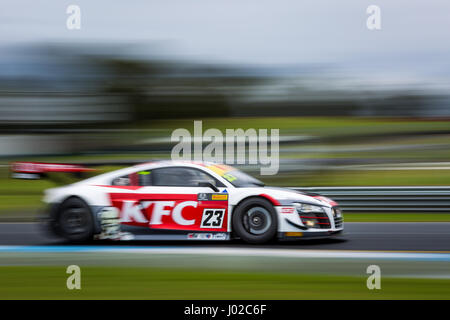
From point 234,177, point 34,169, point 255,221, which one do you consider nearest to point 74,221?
point 34,169

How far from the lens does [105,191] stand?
7.54m

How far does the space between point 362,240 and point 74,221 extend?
3856 millimetres

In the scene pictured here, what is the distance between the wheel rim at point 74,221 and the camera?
24.6 feet

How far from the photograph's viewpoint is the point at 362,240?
772cm

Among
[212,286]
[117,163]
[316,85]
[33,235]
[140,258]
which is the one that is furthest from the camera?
[316,85]

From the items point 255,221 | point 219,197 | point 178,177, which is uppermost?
point 178,177

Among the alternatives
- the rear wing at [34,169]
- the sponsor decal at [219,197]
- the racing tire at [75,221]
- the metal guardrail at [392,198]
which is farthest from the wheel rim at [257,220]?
the metal guardrail at [392,198]

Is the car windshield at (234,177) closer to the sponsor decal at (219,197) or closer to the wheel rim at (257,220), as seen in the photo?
the sponsor decal at (219,197)

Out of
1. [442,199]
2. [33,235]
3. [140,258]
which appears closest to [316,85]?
[442,199]

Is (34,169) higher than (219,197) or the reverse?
higher

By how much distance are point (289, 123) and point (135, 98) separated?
183 inches

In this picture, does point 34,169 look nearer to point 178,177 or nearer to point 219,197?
point 178,177
